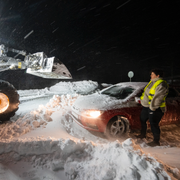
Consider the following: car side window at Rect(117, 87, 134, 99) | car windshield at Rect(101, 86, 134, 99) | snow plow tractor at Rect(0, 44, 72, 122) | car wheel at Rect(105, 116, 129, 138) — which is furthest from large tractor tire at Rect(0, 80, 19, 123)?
car side window at Rect(117, 87, 134, 99)

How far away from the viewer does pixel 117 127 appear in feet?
11.0

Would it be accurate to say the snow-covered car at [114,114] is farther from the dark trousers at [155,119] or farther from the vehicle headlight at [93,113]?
the dark trousers at [155,119]

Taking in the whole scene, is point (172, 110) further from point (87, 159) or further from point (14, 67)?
point (14, 67)

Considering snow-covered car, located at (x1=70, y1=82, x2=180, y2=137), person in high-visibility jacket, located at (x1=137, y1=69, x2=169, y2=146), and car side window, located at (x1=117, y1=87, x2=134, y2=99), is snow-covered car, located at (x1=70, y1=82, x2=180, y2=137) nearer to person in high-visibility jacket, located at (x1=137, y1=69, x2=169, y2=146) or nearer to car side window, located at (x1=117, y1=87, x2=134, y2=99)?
car side window, located at (x1=117, y1=87, x2=134, y2=99)

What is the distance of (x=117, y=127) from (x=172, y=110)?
2010mm

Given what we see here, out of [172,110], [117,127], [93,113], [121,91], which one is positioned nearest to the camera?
[93,113]

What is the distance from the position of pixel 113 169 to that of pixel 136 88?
277 centimetres

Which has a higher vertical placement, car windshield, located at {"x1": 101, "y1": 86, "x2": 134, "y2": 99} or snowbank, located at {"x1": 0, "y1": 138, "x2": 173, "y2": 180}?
car windshield, located at {"x1": 101, "y1": 86, "x2": 134, "y2": 99}

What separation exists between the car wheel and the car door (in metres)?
1.33

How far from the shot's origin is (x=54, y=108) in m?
4.86

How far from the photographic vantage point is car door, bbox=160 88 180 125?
3842 mm

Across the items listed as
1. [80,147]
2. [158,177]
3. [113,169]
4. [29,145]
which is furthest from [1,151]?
[158,177]

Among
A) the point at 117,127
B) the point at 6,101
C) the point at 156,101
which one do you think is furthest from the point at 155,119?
the point at 6,101

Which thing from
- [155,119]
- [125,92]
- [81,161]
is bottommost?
[81,161]
